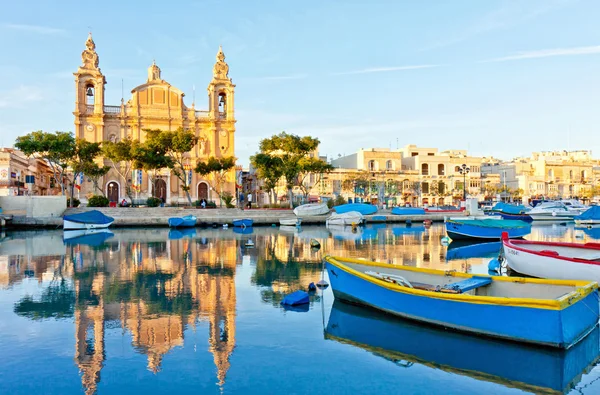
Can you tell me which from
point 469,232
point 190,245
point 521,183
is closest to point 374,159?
point 521,183

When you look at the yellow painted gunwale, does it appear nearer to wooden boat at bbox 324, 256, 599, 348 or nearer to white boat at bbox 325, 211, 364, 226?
wooden boat at bbox 324, 256, 599, 348

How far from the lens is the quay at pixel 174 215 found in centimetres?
4497

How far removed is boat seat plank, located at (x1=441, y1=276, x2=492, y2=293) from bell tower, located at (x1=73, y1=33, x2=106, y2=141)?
189 ft

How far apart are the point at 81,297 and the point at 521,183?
103031 mm

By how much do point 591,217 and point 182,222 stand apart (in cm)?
4198

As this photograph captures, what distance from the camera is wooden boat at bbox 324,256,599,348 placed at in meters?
9.45

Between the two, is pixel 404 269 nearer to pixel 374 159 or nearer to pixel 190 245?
pixel 190 245

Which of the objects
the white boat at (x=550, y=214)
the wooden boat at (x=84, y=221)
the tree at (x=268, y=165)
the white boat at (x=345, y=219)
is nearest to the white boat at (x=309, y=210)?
the white boat at (x=345, y=219)

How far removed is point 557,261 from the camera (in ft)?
48.9

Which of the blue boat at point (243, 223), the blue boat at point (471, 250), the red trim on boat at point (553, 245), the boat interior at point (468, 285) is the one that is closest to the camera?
the boat interior at point (468, 285)

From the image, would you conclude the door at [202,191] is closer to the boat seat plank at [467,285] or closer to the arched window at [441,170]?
the arched window at [441,170]

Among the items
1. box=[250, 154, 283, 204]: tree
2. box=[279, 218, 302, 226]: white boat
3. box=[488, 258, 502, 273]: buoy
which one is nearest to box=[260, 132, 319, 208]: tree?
box=[250, 154, 283, 204]: tree

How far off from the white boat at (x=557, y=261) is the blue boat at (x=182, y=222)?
33194 millimetres

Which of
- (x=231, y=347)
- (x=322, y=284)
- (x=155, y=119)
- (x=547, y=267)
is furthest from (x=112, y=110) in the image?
(x=231, y=347)
